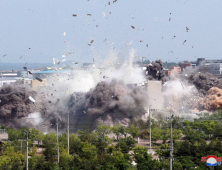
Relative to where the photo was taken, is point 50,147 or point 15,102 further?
point 15,102

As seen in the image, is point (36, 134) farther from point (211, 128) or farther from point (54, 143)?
point (211, 128)

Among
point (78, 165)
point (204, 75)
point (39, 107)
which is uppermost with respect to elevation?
point (204, 75)

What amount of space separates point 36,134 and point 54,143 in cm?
359

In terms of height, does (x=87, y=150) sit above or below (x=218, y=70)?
below

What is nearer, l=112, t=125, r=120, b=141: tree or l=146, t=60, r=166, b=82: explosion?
l=112, t=125, r=120, b=141: tree

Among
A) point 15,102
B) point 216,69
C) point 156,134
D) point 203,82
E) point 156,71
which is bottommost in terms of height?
point 156,134

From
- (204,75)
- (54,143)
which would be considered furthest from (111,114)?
(204,75)

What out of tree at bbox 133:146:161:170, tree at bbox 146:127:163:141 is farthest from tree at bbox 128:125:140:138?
tree at bbox 133:146:161:170

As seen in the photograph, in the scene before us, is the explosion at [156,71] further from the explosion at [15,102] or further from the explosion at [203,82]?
the explosion at [15,102]

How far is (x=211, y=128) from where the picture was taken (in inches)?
977

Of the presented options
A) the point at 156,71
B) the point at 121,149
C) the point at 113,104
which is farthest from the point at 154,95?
the point at 121,149

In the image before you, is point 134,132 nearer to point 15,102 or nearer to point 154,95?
point 154,95

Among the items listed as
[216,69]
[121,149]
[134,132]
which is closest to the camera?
[121,149]

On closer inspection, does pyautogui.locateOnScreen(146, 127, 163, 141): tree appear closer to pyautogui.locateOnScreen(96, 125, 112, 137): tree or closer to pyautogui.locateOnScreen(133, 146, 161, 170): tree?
pyautogui.locateOnScreen(96, 125, 112, 137): tree
